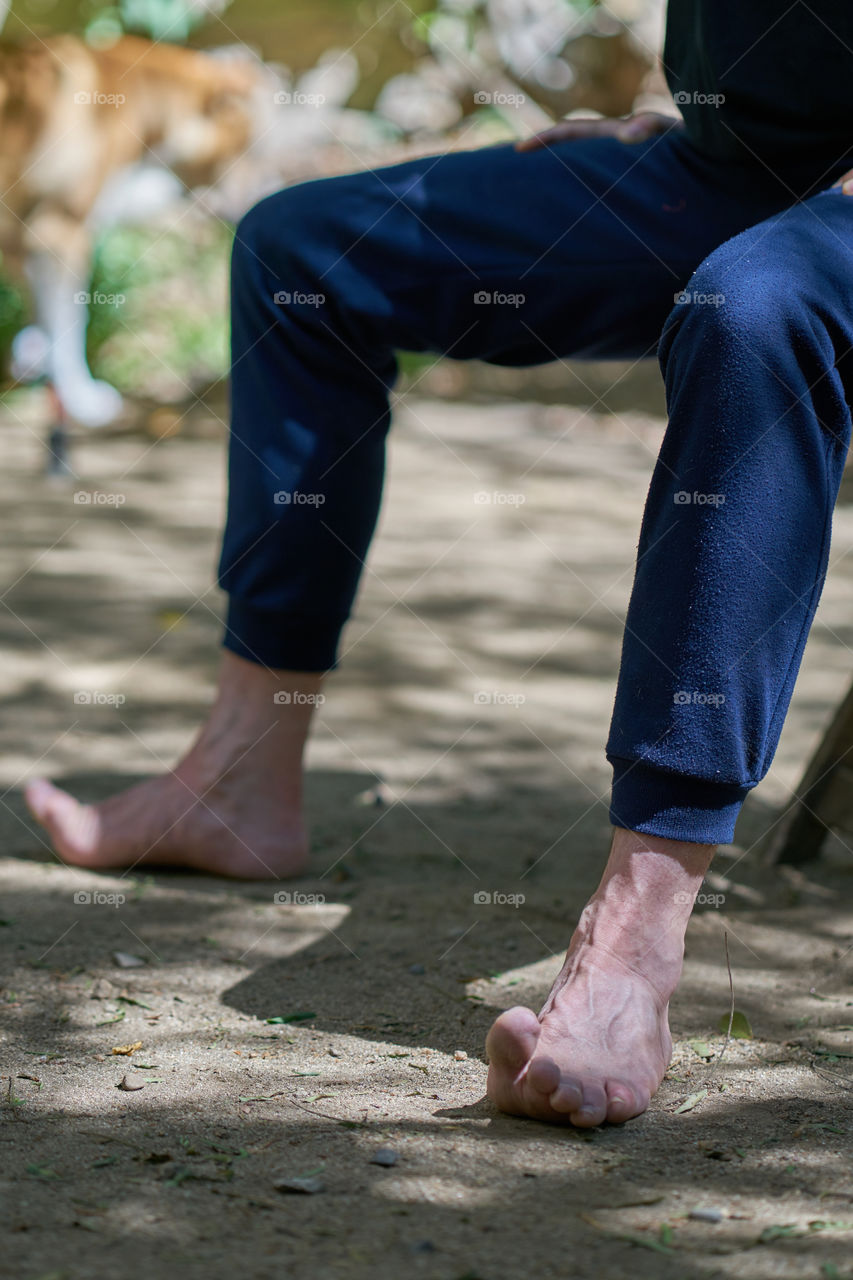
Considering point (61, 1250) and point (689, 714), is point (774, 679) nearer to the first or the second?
point (689, 714)

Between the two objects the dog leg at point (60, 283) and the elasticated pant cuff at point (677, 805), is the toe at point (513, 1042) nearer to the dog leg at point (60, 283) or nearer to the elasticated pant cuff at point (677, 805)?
the elasticated pant cuff at point (677, 805)

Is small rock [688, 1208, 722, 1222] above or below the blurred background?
below

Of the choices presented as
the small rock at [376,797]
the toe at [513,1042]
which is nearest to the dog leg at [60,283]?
the small rock at [376,797]

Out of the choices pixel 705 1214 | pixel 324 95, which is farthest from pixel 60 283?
pixel 705 1214

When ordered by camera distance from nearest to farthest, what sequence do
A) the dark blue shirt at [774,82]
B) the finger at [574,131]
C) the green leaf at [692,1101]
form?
the green leaf at [692,1101] → the dark blue shirt at [774,82] → the finger at [574,131]

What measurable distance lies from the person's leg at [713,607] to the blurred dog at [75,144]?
3.76 metres

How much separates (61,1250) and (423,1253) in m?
0.24

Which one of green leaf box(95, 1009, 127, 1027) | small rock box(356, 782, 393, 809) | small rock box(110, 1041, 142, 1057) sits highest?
small rock box(110, 1041, 142, 1057)

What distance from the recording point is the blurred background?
12.5 feet

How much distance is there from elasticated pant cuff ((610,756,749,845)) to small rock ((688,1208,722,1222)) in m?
0.32

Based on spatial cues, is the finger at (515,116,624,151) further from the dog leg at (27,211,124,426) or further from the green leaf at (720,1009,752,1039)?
the dog leg at (27,211,124,426)

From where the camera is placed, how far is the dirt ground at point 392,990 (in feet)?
3.01

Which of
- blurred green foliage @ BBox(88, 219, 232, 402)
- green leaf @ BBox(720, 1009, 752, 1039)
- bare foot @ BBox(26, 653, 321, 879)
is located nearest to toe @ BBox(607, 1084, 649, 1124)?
green leaf @ BBox(720, 1009, 752, 1039)

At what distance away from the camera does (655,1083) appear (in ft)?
3.72
